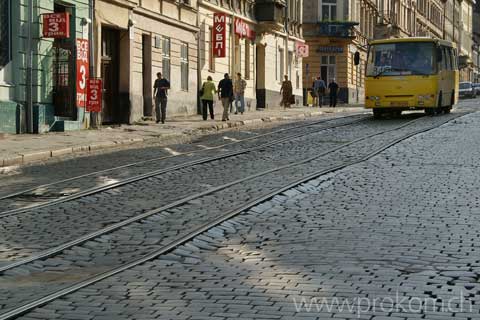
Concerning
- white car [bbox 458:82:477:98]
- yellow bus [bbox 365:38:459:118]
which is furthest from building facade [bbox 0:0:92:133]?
white car [bbox 458:82:477:98]

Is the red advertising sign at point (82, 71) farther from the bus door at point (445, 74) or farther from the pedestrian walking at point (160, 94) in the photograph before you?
the bus door at point (445, 74)

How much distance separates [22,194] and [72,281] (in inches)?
229

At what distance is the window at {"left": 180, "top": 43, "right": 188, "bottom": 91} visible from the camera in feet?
122

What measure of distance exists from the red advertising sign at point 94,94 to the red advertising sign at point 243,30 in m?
16.3

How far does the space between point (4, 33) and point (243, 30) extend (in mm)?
21264

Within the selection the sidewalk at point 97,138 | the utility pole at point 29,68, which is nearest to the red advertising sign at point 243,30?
the sidewalk at point 97,138

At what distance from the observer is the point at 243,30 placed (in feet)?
145

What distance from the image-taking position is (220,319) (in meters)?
5.92

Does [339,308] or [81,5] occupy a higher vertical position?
[81,5]

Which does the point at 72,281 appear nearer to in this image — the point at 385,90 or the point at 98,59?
the point at 98,59

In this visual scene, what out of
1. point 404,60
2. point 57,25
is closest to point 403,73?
point 404,60

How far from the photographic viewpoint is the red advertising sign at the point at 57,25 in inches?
981

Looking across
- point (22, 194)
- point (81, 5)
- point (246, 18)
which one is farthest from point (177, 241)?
point (246, 18)

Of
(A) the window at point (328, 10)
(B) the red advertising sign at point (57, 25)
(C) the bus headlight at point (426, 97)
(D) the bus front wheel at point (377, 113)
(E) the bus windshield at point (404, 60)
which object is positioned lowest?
(D) the bus front wheel at point (377, 113)
